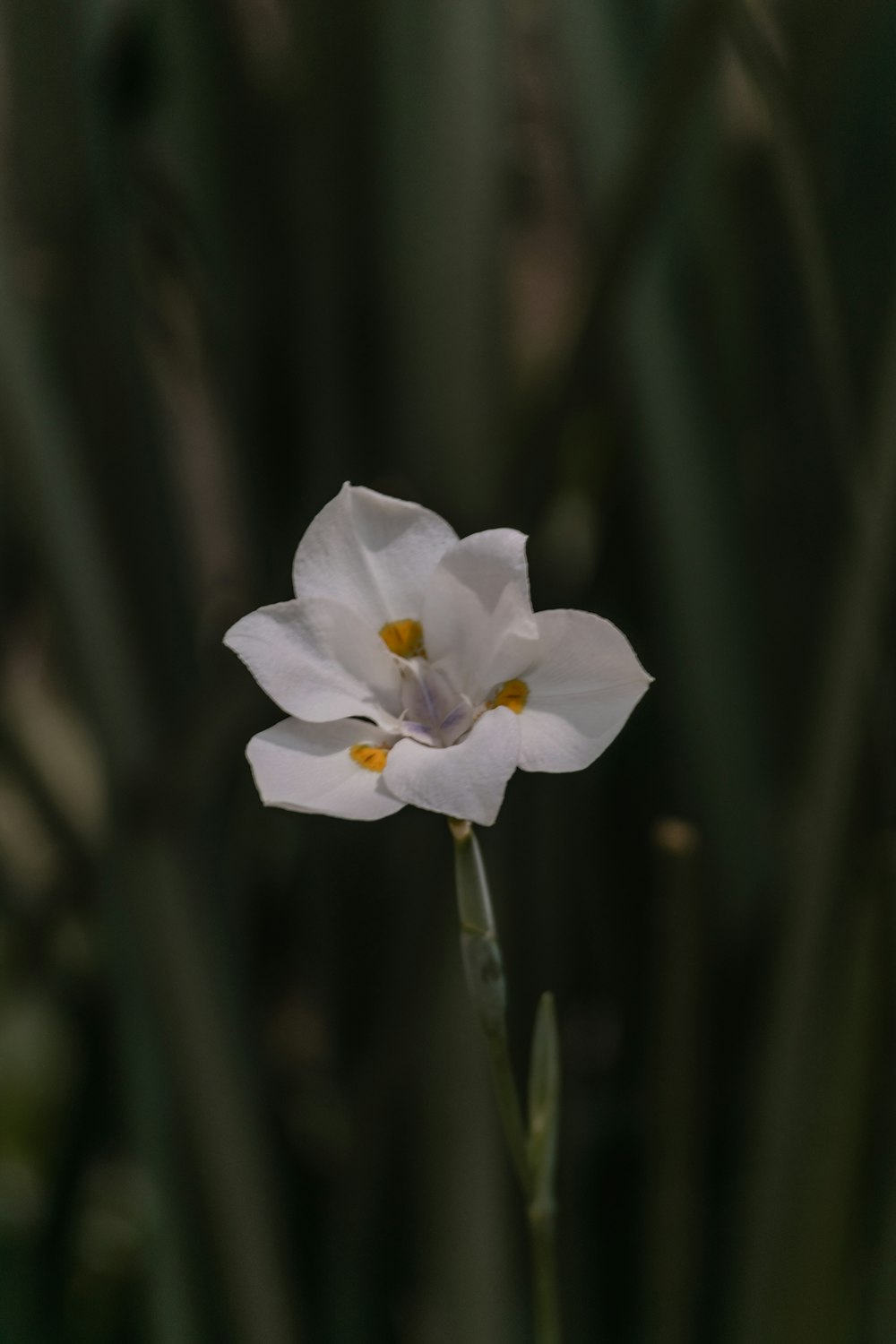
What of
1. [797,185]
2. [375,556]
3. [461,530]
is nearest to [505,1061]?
[375,556]

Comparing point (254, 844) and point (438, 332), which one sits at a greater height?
point (438, 332)

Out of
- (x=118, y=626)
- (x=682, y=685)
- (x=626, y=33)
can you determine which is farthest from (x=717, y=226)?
(x=118, y=626)

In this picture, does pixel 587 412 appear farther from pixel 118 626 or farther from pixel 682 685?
pixel 118 626

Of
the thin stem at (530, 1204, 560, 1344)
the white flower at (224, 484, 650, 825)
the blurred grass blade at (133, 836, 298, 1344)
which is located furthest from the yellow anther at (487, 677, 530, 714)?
the blurred grass blade at (133, 836, 298, 1344)

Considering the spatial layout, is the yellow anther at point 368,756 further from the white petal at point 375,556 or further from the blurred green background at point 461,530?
the blurred green background at point 461,530

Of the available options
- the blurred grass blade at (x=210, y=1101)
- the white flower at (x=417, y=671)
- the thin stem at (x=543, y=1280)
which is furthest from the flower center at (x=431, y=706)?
the blurred grass blade at (x=210, y=1101)

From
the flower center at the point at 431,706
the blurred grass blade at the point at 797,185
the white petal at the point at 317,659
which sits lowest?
the flower center at the point at 431,706

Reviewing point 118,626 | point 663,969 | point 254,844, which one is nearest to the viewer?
point 663,969
